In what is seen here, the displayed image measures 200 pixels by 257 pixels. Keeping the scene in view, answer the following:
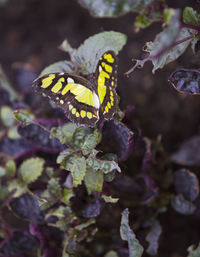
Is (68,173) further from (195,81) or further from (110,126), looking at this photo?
(195,81)

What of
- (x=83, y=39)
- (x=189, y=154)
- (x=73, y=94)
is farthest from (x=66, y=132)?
(x=83, y=39)

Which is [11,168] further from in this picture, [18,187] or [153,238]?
[153,238]

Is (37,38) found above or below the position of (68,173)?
above

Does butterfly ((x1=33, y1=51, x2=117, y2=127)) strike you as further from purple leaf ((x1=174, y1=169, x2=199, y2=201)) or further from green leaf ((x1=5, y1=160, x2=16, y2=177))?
purple leaf ((x1=174, y1=169, x2=199, y2=201))

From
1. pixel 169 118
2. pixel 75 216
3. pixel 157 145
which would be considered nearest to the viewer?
pixel 75 216

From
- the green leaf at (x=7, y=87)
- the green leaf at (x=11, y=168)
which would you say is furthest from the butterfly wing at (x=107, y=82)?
the green leaf at (x=7, y=87)

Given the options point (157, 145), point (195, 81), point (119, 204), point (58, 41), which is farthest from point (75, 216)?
point (58, 41)
